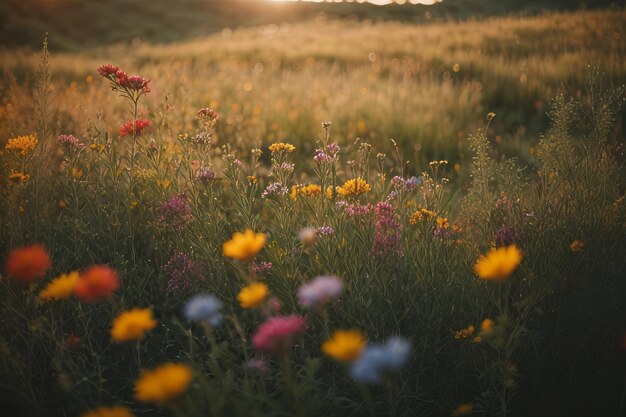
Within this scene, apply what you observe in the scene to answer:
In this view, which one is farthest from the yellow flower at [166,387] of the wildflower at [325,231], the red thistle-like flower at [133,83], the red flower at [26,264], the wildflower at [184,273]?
the red thistle-like flower at [133,83]

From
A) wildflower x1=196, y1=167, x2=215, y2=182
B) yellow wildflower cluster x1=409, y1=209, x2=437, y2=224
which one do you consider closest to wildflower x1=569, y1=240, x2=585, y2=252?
yellow wildflower cluster x1=409, y1=209, x2=437, y2=224

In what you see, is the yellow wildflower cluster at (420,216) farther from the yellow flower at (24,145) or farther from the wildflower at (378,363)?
the yellow flower at (24,145)

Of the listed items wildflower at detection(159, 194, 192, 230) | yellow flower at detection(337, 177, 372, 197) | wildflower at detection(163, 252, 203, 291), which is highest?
yellow flower at detection(337, 177, 372, 197)

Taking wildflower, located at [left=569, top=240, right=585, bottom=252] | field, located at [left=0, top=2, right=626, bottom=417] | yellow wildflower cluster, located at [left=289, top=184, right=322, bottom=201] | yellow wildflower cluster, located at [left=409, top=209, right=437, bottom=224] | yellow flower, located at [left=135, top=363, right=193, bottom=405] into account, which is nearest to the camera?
yellow flower, located at [left=135, top=363, right=193, bottom=405]

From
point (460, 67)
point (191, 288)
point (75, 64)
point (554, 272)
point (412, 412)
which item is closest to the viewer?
point (412, 412)

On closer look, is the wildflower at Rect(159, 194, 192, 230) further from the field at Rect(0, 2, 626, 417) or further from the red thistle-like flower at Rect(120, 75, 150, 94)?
the red thistle-like flower at Rect(120, 75, 150, 94)

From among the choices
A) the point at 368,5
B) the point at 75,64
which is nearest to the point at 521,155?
the point at 75,64

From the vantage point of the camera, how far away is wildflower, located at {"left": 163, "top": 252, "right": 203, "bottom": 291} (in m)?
1.85

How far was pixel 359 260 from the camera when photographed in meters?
1.81

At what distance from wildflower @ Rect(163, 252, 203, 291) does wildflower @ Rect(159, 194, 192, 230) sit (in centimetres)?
14

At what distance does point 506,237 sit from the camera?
1.69 m

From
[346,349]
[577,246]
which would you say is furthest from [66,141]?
[577,246]

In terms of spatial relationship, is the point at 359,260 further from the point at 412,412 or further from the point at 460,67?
the point at 460,67

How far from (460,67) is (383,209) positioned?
20.8 feet
